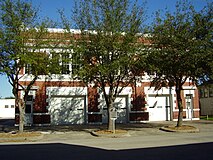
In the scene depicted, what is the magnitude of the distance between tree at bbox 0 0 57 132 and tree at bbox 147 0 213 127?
7.06m

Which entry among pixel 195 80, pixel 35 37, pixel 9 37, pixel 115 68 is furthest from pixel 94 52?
pixel 195 80

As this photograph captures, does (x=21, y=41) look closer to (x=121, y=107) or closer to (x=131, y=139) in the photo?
(x=131, y=139)

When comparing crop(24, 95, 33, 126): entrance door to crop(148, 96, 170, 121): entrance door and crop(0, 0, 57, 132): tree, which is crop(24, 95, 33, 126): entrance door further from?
crop(148, 96, 170, 121): entrance door

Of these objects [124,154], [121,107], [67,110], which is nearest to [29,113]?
[67,110]

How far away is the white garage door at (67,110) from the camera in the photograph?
82.2 feet

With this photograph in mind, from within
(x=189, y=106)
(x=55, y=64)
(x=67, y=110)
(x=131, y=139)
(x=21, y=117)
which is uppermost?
(x=55, y=64)

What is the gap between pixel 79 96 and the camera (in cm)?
2575

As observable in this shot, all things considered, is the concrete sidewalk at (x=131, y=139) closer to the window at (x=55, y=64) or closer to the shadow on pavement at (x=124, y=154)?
the shadow on pavement at (x=124, y=154)

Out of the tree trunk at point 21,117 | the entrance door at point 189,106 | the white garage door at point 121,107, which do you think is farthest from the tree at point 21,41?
Result: the entrance door at point 189,106

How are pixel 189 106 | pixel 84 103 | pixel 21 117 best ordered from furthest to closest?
pixel 189 106, pixel 84 103, pixel 21 117

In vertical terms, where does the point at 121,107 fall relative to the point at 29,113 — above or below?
above

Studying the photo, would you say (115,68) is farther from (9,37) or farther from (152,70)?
(9,37)

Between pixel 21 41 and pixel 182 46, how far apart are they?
9.95 metres

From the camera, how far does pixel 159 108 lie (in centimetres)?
2794
